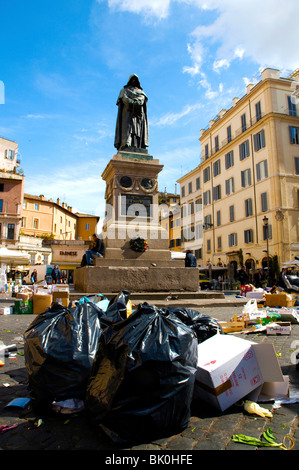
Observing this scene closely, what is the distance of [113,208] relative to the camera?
8875 millimetres

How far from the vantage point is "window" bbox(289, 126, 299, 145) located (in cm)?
2683

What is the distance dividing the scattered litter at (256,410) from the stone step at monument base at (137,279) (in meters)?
5.68

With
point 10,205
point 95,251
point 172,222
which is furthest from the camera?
point 172,222

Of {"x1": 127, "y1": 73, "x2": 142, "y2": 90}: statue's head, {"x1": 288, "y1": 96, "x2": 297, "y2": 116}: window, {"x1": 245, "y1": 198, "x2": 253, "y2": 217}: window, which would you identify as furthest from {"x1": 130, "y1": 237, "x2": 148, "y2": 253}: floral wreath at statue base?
{"x1": 288, "y1": 96, "x2": 297, "y2": 116}: window

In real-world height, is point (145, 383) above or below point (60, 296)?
below

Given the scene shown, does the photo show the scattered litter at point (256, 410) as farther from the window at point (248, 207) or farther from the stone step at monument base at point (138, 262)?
the window at point (248, 207)

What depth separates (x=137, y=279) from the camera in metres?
7.98

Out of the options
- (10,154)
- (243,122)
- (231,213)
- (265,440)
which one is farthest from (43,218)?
(265,440)

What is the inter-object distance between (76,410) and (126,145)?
8470 mm

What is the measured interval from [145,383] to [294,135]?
29.5m

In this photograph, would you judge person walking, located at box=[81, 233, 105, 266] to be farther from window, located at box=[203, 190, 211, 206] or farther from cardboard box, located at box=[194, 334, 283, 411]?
window, located at box=[203, 190, 211, 206]

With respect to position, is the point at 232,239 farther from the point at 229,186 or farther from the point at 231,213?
the point at 229,186
